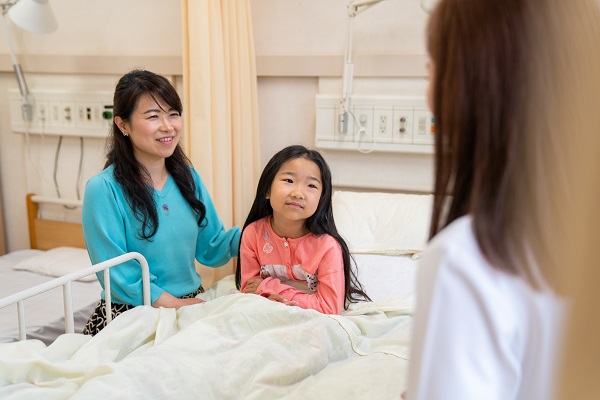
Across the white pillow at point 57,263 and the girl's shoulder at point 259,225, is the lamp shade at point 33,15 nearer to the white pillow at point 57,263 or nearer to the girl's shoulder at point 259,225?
the white pillow at point 57,263

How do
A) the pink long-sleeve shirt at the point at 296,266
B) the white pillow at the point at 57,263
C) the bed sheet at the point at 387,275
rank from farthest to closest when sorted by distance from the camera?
the white pillow at the point at 57,263 → the bed sheet at the point at 387,275 → the pink long-sleeve shirt at the point at 296,266

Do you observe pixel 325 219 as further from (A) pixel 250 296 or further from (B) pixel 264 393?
(B) pixel 264 393

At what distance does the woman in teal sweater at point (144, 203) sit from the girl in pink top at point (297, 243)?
0.85 feet

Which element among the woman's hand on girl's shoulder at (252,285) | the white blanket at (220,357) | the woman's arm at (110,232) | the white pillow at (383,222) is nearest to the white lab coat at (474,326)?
the white blanket at (220,357)

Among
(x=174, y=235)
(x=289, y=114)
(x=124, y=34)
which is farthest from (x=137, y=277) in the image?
(x=124, y=34)

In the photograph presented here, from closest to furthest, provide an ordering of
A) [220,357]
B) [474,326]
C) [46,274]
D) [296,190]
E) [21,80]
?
1. [474,326]
2. [220,357]
3. [296,190]
4. [46,274]
5. [21,80]

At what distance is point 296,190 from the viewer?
182cm

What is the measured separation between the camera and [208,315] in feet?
5.26

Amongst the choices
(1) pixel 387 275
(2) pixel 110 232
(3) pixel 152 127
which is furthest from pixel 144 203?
(1) pixel 387 275

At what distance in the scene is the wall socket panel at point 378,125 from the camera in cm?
265

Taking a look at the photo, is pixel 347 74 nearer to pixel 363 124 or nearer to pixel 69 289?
pixel 363 124

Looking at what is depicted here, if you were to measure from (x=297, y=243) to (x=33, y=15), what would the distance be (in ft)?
6.65

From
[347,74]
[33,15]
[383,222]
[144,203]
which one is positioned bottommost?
[383,222]

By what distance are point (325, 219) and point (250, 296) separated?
1.50 ft
